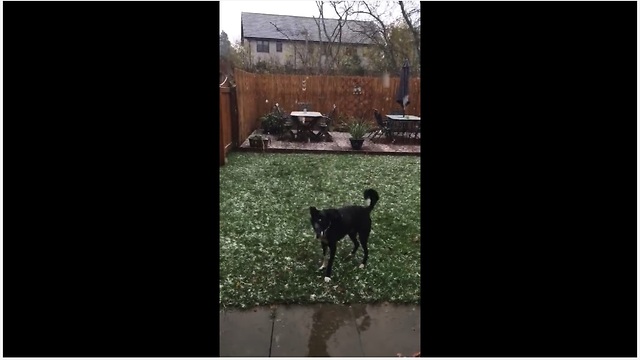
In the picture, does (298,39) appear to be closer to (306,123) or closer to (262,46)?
(262,46)

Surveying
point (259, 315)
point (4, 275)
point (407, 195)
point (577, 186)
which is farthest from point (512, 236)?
point (407, 195)

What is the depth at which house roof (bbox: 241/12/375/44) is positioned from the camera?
22328 mm

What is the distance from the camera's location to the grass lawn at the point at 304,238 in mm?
2873

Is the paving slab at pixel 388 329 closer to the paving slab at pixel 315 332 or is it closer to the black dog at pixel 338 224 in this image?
the paving slab at pixel 315 332

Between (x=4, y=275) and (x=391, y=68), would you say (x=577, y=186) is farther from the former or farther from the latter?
(x=391, y=68)

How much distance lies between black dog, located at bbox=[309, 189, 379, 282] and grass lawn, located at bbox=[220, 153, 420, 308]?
20cm

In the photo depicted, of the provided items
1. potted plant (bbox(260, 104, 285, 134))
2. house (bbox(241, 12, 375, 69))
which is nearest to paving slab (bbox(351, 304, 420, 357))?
potted plant (bbox(260, 104, 285, 134))

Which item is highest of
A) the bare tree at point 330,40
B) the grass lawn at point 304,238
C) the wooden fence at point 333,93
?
the bare tree at point 330,40

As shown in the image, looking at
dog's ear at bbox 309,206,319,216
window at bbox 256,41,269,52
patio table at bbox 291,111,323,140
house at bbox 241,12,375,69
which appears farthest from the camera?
window at bbox 256,41,269,52

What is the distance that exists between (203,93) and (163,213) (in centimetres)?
30

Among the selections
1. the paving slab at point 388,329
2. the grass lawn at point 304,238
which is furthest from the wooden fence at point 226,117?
the paving slab at point 388,329

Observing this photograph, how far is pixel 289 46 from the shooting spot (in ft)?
84.2

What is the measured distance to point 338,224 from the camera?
2.91 metres

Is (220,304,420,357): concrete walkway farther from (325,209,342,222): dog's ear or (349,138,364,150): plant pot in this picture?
(349,138,364,150): plant pot
